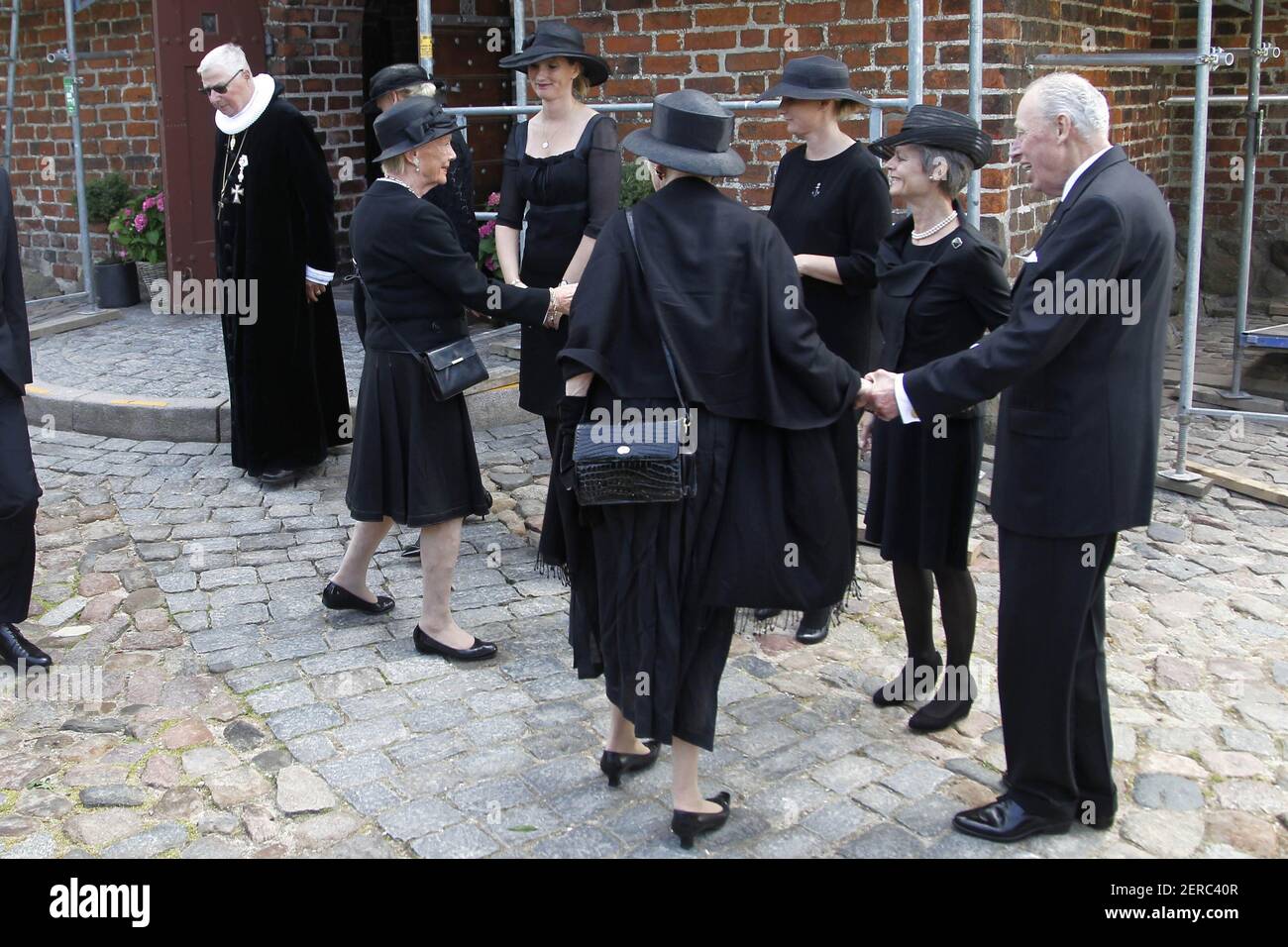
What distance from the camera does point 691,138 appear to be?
140 inches

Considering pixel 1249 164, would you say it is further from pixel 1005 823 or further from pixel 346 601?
pixel 346 601

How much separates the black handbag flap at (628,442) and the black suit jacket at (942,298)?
113 cm

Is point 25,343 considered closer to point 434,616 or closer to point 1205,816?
point 434,616

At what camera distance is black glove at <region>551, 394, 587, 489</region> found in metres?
3.62

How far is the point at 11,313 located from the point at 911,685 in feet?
11.0

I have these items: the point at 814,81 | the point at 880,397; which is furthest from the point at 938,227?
the point at 814,81

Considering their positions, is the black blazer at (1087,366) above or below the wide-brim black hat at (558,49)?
below

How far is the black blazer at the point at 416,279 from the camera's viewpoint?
4.65m

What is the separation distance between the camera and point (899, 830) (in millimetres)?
3760

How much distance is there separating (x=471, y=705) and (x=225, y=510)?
8.10 feet

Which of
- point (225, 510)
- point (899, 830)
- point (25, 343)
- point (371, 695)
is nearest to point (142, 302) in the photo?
point (225, 510)

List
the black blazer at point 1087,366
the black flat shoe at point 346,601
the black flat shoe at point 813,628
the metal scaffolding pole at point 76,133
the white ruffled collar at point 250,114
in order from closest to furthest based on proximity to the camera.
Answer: the black blazer at point 1087,366
the black flat shoe at point 813,628
the black flat shoe at point 346,601
the white ruffled collar at point 250,114
the metal scaffolding pole at point 76,133

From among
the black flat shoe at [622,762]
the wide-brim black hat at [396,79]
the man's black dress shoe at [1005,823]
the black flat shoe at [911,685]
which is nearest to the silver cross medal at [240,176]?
the wide-brim black hat at [396,79]

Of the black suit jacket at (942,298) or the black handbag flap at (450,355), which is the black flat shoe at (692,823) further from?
the black handbag flap at (450,355)
